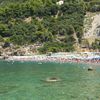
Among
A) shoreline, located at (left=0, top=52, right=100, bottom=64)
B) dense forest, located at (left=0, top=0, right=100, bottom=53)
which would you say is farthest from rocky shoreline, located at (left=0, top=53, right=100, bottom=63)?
dense forest, located at (left=0, top=0, right=100, bottom=53)

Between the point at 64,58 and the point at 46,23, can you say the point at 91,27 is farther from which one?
the point at 64,58

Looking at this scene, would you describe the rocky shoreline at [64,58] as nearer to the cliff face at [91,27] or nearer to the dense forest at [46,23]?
the dense forest at [46,23]

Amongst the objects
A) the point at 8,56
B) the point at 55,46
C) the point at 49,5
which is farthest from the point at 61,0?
the point at 8,56

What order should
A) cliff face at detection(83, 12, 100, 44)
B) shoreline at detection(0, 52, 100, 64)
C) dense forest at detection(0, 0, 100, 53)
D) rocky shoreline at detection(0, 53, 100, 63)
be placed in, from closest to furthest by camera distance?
shoreline at detection(0, 52, 100, 64), rocky shoreline at detection(0, 53, 100, 63), dense forest at detection(0, 0, 100, 53), cliff face at detection(83, 12, 100, 44)

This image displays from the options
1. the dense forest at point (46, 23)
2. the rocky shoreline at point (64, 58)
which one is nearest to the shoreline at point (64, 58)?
the rocky shoreline at point (64, 58)

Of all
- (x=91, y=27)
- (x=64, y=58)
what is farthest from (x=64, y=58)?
(x=91, y=27)

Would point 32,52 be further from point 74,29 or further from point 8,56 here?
point 74,29

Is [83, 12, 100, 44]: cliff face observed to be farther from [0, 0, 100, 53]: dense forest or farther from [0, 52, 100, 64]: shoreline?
[0, 52, 100, 64]: shoreline
